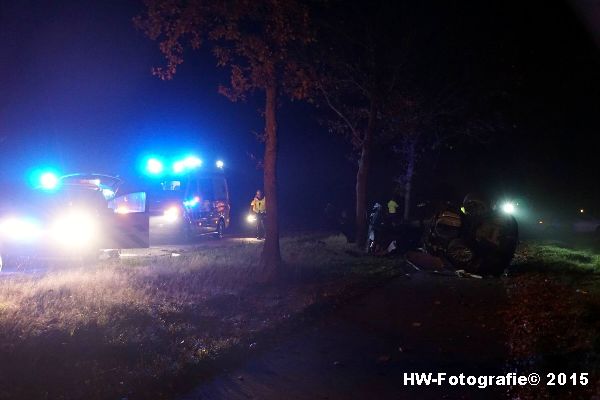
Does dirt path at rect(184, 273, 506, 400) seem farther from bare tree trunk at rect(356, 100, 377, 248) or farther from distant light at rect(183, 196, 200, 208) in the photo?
distant light at rect(183, 196, 200, 208)

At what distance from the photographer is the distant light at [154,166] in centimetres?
1916

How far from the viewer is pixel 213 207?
2095 centimetres

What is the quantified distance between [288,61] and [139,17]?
308 centimetres

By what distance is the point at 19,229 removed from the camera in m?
12.1

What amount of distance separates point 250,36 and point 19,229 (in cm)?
647

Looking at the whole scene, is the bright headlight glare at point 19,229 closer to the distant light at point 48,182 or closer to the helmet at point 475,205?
the distant light at point 48,182

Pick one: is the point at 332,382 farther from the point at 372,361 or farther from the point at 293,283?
the point at 293,283

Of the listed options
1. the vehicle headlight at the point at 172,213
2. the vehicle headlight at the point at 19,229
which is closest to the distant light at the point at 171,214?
the vehicle headlight at the point at 172,213

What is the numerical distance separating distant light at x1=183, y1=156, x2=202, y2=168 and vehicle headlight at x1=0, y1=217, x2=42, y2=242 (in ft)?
26.8

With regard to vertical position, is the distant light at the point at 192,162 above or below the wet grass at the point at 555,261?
above

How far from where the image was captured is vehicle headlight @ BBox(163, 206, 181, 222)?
1980 cm

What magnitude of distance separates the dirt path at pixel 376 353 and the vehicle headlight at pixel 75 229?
6.56 meters

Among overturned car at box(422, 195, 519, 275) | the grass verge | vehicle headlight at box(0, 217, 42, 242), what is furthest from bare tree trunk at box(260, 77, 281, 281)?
vehicle headlight at box(0, 217, 42, 242)

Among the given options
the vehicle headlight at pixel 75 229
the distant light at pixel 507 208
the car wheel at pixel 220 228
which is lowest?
the car wheel at pixel 220 228
